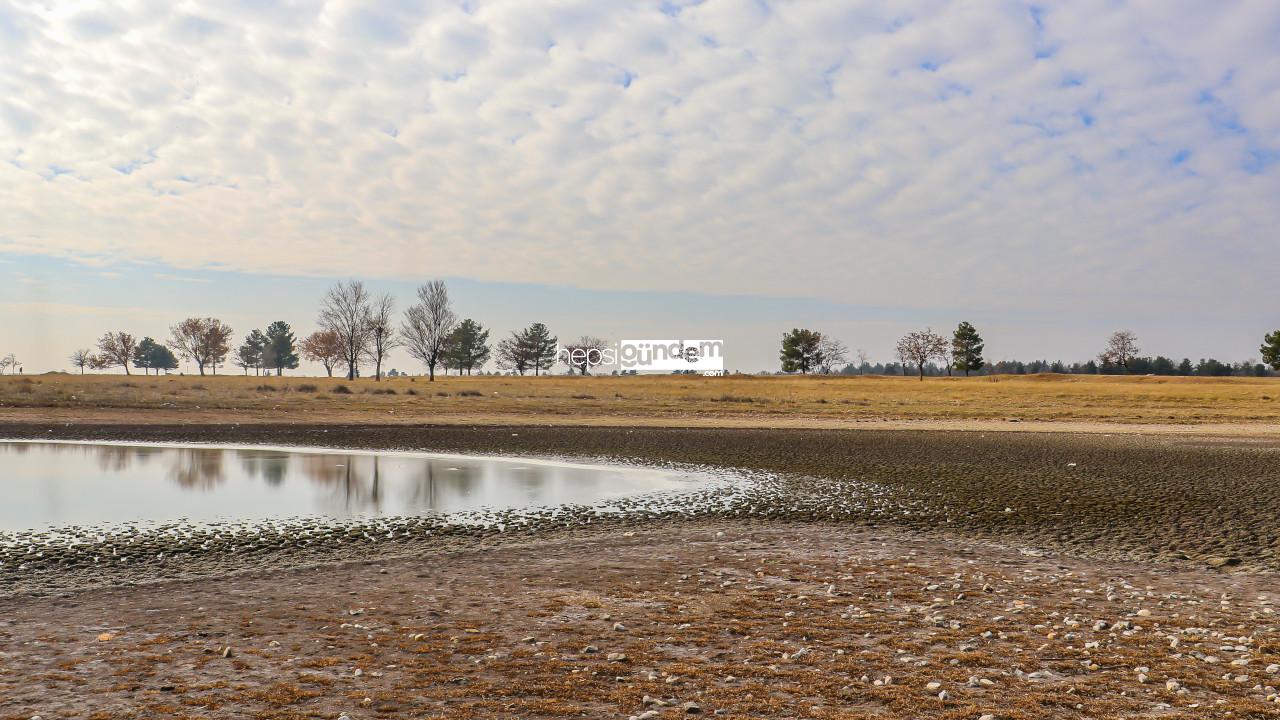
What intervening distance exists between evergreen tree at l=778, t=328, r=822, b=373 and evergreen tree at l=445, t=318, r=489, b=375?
5859 centimetres

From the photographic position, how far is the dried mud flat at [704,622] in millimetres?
6246

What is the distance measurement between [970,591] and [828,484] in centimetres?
1019

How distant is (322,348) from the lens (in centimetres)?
15012

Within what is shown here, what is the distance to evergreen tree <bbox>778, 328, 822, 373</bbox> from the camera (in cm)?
16412

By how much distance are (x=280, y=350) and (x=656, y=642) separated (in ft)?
581

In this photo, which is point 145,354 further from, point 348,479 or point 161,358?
point 348,479

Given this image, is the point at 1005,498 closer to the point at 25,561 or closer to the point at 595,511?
the point at 595,511

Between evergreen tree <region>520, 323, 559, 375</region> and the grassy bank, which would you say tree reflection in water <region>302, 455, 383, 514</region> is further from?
evergreen tree <region>520, 323, 559, 375</region>

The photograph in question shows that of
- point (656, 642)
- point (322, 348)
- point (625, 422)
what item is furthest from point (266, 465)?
point (322, 348)

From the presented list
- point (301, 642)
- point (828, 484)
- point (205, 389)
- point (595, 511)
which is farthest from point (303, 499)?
point (205, 389)

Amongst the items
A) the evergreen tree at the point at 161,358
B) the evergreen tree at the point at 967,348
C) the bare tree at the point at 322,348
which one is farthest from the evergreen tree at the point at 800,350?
the evergreen tree at the point at 161,358

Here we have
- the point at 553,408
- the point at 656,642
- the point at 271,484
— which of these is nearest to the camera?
the point at 656,642

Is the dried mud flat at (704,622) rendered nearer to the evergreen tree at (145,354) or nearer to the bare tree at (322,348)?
the bare tree at (322,348)

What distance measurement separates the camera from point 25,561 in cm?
1086
